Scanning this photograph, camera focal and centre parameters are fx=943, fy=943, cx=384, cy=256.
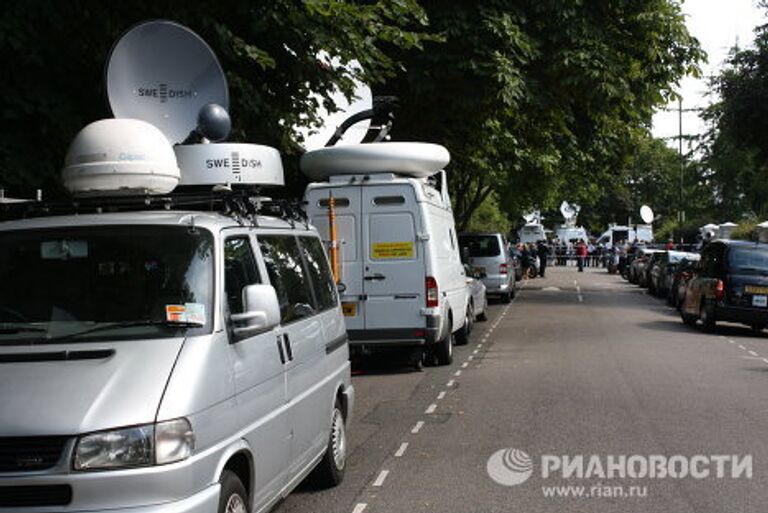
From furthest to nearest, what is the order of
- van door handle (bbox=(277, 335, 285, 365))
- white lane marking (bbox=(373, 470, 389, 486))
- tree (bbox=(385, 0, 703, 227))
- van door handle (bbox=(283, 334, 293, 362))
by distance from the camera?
tree (bbox=(385, 0, 703, 227)), white lane marking (bbox=(373, 470, 389, 486)), van door handle (bbox=(283, 334, 293, 362)), van door handle (bbox=(277, 335, 285, 365))

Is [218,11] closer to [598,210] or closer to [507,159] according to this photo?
[507,159]

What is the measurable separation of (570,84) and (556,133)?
581 cm

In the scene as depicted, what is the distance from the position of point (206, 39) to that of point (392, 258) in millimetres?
3970

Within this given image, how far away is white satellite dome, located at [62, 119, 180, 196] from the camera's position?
5910mm

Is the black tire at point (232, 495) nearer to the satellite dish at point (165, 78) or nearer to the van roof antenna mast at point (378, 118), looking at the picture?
the satellite dish at point (165, 78)

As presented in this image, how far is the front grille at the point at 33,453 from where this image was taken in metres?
3.88

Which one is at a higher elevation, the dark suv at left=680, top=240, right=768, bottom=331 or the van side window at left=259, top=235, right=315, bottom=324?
the van side window at left=259, top=235, right=315, bottom=324

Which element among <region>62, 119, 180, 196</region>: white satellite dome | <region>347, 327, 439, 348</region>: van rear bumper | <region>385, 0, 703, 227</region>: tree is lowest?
<region>347, 327, 439, 348</region>: van rear bumper

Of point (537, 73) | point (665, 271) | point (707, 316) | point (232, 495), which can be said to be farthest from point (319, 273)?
point (665, 271)

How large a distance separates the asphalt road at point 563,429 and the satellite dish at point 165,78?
137 inches

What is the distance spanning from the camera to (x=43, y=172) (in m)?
9.15

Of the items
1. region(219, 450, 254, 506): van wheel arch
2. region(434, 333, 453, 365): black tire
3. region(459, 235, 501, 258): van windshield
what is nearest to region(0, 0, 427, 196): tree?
region(434, 333, 453, 365): black tire

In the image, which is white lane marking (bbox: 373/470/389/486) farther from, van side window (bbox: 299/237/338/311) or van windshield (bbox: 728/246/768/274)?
van windshield (bbox: 728/246/768/274)

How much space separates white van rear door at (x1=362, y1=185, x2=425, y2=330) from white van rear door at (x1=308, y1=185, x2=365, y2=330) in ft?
0.30
